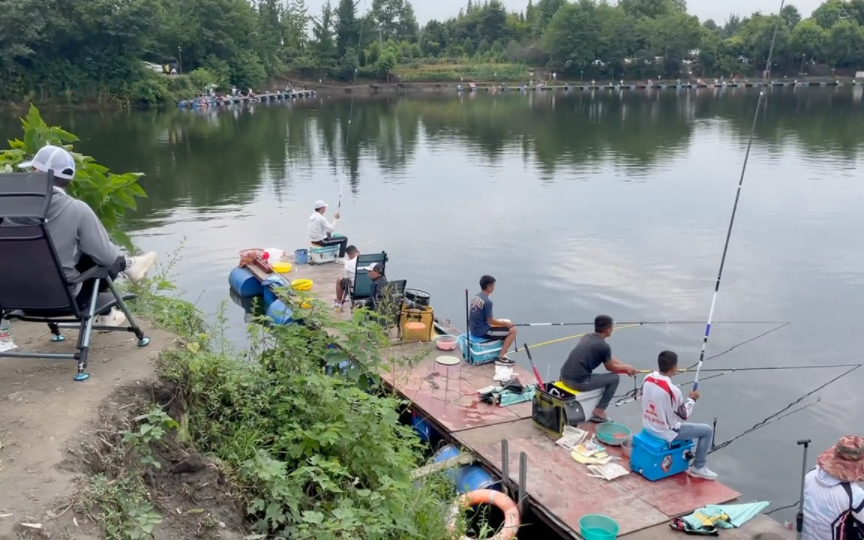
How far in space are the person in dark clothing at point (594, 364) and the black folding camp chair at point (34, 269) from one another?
192 inches

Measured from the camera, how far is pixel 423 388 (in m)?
8.70

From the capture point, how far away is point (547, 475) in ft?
22.1

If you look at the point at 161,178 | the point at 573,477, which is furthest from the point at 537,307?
the point at 161,178

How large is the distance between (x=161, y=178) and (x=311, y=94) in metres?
49.6

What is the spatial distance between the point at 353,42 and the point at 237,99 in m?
20.6

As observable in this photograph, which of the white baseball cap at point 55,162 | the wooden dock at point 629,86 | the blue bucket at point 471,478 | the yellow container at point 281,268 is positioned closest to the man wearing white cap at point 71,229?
the white baseball cap at point 55,162

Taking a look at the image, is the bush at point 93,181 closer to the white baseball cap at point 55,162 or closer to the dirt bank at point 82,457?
the white baseball cap at point 55,162

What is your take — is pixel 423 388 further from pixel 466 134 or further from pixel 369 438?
pixel 466 134

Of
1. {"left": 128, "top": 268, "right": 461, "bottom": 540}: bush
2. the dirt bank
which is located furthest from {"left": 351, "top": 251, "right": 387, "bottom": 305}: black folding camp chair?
the dirt bank

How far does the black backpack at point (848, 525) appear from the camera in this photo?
199 inches

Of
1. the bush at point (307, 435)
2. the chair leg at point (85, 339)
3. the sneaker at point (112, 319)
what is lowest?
the bush at point (307, 435)

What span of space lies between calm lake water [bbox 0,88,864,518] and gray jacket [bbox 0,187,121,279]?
24.0 ft

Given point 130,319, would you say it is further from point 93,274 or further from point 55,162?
point 55,162

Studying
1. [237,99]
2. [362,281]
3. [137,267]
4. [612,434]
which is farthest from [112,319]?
[237,99]
